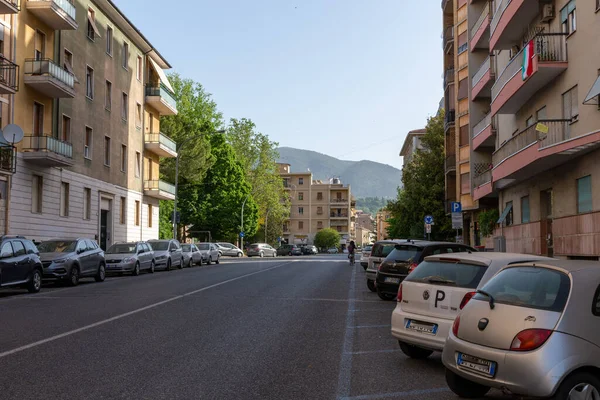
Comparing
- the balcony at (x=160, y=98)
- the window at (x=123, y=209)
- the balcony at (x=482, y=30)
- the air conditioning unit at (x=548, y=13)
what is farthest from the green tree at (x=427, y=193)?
the air conditioning unit at (x=548, y=13)

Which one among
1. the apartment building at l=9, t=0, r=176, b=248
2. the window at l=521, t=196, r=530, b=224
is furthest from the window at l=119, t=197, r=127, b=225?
the window at l=521, t=196, r=530, b=224

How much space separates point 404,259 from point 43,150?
61.1 feet

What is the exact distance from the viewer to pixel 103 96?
36250 millimetres

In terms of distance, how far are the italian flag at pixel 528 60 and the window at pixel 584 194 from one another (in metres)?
3.85

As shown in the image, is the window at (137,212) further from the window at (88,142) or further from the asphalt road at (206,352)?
the asphalt road at (206,352)

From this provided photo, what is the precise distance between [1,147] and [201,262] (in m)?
17.3

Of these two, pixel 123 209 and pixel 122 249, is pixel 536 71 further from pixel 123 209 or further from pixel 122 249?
pixel 123 209

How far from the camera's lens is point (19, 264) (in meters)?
17.2

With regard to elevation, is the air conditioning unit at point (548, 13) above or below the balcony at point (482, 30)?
below

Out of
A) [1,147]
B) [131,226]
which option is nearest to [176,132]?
[131,226]

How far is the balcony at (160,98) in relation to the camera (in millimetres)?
43906

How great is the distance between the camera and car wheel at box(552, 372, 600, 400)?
499 centimetres

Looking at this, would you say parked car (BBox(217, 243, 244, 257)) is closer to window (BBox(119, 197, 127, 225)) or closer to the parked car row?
window (BBox(119, 197, 127, 225))

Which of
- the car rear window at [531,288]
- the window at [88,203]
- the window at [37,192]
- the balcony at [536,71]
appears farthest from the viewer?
the window at [88,203]
